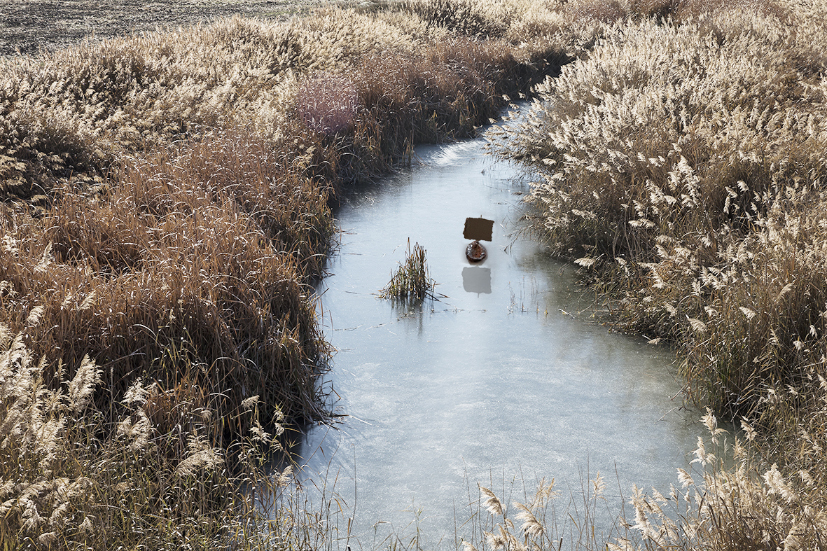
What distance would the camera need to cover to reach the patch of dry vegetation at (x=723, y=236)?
2.63m

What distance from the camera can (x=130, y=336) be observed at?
12.5ft

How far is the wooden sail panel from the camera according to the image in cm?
671

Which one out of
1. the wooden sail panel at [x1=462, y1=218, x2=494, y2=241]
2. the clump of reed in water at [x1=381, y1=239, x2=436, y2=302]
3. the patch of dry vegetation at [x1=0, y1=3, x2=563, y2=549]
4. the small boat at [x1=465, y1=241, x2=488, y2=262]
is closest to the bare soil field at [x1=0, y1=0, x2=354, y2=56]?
the patch of dry vegetation at [x1=0, y1=3, x2=563, y2=549]

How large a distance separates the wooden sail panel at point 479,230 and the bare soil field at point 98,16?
32.3 ft

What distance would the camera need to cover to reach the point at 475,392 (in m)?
4.43

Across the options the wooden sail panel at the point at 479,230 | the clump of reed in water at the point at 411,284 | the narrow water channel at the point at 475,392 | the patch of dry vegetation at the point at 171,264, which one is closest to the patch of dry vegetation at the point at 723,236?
the narrow water channel at the point at 475,392

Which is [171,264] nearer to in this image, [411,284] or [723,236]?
[411,284]

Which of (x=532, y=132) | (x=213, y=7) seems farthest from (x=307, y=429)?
(x=213, y=7)

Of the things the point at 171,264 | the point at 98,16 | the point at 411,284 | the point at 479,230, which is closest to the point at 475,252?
the point at 479,230

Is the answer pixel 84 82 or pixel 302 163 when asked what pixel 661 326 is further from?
pixel 84 82

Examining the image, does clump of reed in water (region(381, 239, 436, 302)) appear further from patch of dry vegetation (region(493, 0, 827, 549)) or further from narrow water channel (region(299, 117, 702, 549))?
patch of dry vegetation (region(493, 0, 827, 549))

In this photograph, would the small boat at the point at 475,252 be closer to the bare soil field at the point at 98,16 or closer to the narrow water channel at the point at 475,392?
the narrow water channel at the point at 475,392

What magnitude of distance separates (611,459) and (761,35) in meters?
8.78

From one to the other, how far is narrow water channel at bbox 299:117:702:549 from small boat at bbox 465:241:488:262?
3.3 inches
